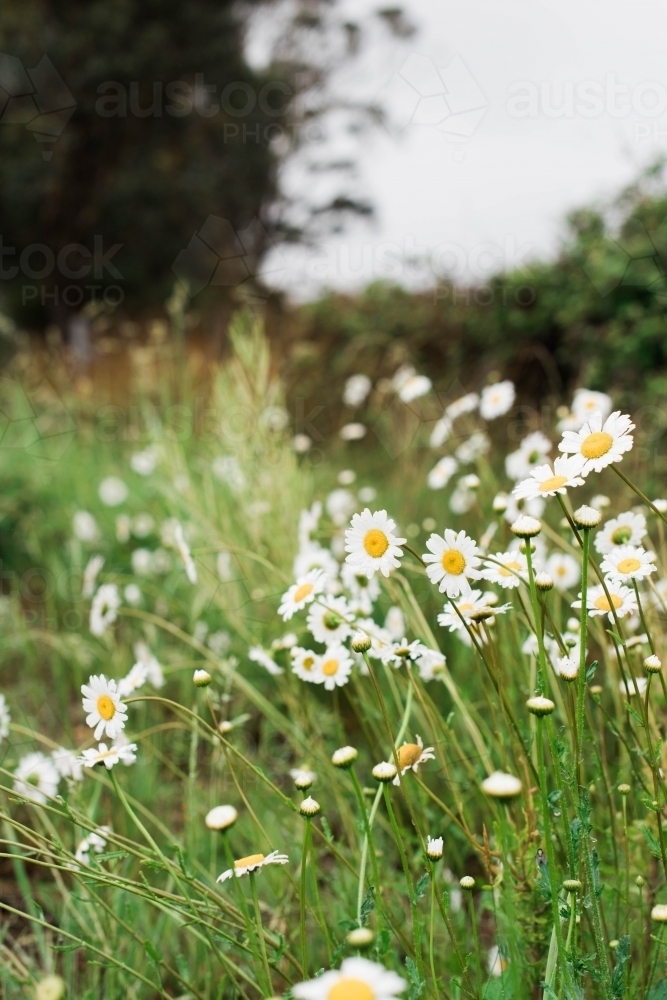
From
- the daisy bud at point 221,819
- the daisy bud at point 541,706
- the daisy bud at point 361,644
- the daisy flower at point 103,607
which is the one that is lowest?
the daisy bud at point 221,819

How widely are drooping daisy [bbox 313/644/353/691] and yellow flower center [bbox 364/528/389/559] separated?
0.63 ft

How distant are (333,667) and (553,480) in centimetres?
36

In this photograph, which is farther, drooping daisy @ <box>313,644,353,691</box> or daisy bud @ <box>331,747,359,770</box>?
drooping daisy @ <box>313,644,353,691</box>

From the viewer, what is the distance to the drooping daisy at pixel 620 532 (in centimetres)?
90

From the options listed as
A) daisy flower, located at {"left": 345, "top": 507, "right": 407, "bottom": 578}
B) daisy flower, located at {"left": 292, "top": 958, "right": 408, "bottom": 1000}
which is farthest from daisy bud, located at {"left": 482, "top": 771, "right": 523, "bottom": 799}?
daisy flower, located at {"left": 345, "top": 507, "right": 407, "bottom": 578}

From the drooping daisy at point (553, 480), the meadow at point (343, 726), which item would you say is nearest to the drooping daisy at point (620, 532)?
the meadow at point (343, 726)

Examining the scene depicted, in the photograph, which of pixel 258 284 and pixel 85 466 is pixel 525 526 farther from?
pixel 258 284

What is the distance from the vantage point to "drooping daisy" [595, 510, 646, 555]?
2.96 feet

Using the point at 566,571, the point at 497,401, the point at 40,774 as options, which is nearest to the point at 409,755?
the point at 566,571

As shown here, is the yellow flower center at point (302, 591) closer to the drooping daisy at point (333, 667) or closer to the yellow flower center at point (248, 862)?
the drooping daisy at point (333, 667)

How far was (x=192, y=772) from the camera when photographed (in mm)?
1103

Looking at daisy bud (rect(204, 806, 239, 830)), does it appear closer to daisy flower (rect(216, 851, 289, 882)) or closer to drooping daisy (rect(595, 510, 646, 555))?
daisy flower (rect(216, 851, 289, 882))

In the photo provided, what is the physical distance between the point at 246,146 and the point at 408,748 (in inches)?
478

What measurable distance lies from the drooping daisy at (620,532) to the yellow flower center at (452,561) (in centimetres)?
23
